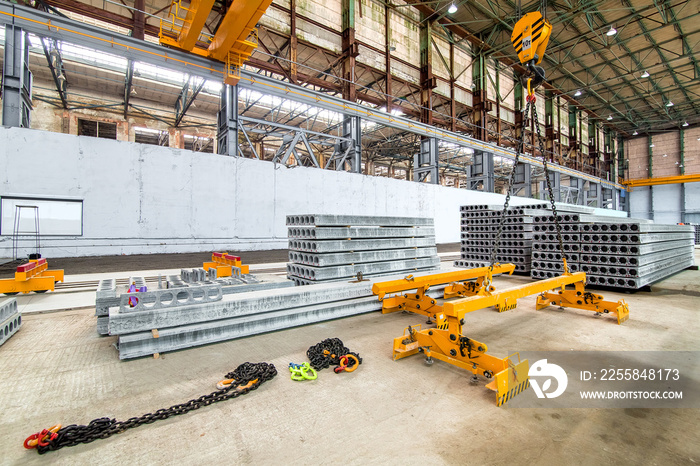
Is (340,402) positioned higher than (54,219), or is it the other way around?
(54,219)

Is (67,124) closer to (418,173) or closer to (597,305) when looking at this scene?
(418,173)

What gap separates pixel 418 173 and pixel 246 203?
9635mm

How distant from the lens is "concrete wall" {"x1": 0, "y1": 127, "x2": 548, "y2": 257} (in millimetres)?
7645

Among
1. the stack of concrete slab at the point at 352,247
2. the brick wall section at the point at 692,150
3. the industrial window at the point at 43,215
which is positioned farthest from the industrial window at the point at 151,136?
the brick wall section at the point at 692,150

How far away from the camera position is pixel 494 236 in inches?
303

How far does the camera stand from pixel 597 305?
4191 mm

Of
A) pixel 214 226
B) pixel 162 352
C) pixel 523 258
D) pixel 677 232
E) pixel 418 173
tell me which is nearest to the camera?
pixel 162 352

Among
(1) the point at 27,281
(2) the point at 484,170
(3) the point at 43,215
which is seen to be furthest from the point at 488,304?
(2) the point at 484,170

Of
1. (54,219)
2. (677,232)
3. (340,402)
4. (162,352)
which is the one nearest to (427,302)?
(340,402)

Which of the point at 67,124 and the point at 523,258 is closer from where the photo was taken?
the point at 523,258

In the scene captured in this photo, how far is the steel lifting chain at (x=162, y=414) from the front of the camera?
1698mm

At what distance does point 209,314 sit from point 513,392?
112 inches

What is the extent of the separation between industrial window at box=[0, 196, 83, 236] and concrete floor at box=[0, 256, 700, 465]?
20.0 feet

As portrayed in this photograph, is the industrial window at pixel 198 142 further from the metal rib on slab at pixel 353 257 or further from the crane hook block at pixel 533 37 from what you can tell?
the crane hook block at pixel 533 37
